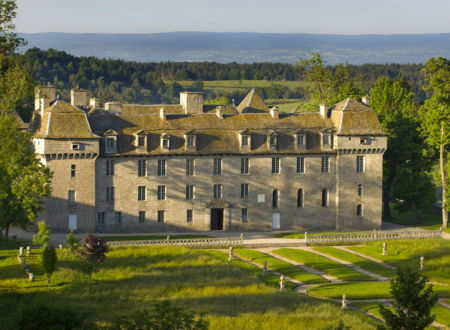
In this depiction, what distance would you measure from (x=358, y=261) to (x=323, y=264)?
12.5 ft

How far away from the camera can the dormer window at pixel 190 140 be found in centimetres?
8200

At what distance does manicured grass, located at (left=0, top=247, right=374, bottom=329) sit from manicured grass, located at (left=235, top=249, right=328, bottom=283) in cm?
218

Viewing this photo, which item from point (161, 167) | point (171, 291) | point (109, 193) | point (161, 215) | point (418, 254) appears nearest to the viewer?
point (171, 291)

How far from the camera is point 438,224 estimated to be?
9356cm

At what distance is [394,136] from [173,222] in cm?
2877

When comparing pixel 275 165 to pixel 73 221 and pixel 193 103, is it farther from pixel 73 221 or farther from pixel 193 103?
pixel 73 221

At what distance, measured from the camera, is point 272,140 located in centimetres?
8469

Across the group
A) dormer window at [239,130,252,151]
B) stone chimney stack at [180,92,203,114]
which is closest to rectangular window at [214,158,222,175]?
dormer window at [239,130,252,151]

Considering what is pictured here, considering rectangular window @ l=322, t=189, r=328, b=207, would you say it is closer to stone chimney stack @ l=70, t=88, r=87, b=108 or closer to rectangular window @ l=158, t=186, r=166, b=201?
rectangular window @ l=158, t=186, r=166, b=201

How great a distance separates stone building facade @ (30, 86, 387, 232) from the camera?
7862 cm

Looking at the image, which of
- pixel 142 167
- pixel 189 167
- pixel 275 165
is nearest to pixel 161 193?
pixel 142 167

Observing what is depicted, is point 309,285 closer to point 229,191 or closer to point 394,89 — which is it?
point 229,191

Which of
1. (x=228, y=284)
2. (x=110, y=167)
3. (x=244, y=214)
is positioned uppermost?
(x=110, y=167)

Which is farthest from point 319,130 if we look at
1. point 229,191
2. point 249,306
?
point 249,306
